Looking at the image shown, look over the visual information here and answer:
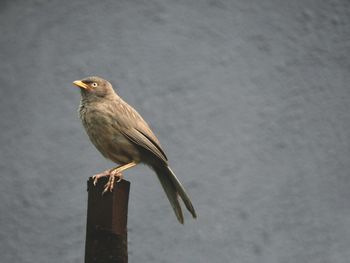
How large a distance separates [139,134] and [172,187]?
1.25ft

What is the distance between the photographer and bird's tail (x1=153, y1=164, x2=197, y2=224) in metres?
3.65

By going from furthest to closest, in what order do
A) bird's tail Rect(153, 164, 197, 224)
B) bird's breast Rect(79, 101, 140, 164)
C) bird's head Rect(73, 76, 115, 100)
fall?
bird's head Rect(73, 76, 115, 100)
bird's breast Rect(79, 101, 140, 164)
bird's tail Rect(153, 164, 197, 224)

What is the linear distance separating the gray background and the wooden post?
7.73 feet

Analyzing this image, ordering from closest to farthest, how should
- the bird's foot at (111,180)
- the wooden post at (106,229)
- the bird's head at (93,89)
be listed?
1. the wooden post at (106,229)
2. the bird's foot at (111,180)
3. the bird's head at (93,89)

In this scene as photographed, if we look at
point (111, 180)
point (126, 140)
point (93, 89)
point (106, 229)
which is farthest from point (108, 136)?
point (106, 229)

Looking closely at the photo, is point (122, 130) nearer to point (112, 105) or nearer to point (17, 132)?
point (112, 105)

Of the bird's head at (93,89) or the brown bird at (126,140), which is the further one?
the bird's head at (93,89)

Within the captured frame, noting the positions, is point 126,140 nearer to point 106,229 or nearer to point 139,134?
point 139,134

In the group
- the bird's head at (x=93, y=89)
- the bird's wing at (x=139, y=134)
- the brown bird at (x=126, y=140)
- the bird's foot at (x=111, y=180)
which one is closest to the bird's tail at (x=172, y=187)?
the brown bird at (x=126, y=140)

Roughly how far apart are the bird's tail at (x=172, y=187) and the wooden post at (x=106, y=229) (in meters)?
0.62

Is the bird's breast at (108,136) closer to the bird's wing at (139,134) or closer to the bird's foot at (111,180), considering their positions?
the bird's wing at (139,134)

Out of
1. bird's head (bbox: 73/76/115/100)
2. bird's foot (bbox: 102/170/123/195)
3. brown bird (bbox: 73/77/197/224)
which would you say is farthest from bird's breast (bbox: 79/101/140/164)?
bird's foot (bbox: 102/170/123/195)

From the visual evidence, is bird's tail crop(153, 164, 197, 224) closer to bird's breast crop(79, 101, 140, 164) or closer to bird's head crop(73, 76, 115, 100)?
bird's breast crop(79, 101, 140, 164)

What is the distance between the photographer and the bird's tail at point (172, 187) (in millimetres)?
3650
